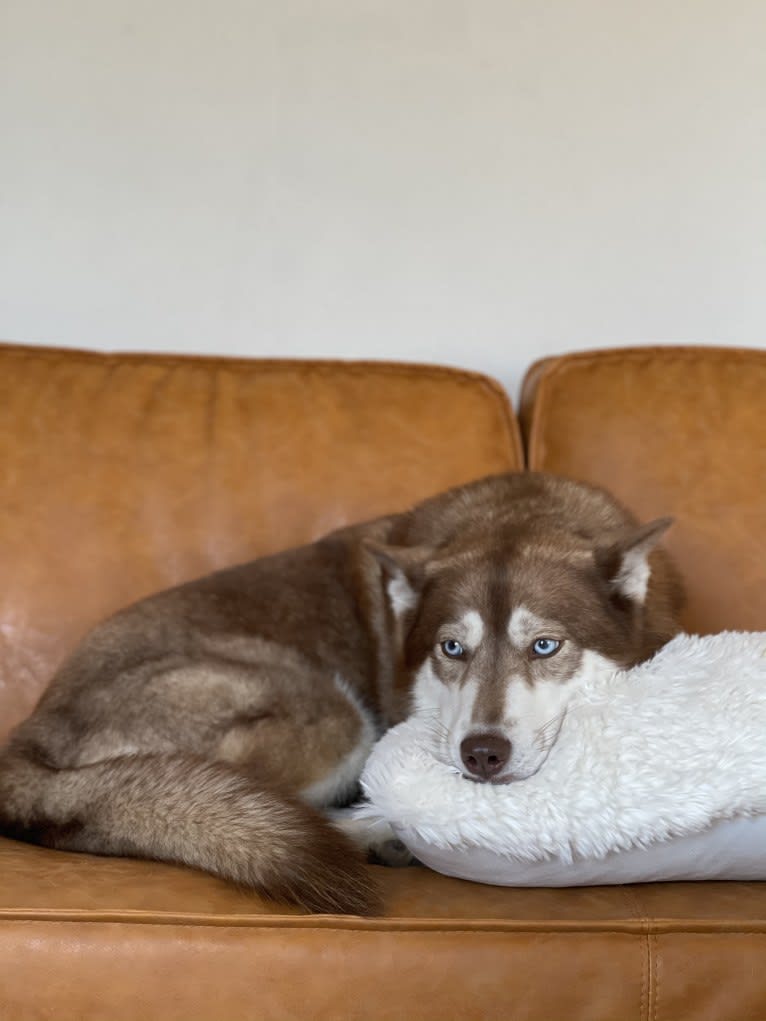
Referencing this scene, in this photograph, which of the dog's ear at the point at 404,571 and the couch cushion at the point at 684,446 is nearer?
the dog's ear at the point at 404,571

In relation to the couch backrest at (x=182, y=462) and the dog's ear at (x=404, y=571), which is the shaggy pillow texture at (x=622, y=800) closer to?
the dog's ear at (x=404, y=571)

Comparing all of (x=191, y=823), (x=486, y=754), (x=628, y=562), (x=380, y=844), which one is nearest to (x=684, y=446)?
(x=628, y=562)

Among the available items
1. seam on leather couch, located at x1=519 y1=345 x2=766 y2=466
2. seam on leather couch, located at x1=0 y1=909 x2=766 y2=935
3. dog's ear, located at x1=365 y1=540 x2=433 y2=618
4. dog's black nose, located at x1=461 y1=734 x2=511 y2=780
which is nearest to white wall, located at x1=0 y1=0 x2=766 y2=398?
seam on leather couch, located at x1=519 y1=345 x2=766 y2=466

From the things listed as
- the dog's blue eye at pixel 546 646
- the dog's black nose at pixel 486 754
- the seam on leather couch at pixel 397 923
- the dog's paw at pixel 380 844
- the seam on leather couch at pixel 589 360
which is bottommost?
the dog's paw at pixel 380 844

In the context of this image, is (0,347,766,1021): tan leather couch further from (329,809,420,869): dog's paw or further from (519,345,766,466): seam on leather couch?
(329,809,420,869): dog's paw

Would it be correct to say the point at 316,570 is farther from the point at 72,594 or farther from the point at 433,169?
the point at 433,169

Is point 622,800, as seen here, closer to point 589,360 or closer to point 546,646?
point 546,646

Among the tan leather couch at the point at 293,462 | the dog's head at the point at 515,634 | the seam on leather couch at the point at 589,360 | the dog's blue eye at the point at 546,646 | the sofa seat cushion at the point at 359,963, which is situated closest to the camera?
the sofa seat cushion at the point at 359,963

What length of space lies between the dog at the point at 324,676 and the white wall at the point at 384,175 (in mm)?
1137

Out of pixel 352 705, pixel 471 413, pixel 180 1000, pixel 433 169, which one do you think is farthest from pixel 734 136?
pixel 180 1000

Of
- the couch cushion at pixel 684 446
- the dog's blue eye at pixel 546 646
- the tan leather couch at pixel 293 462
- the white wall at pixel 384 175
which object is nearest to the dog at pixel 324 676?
the dog's blue eye at pixel 546 646

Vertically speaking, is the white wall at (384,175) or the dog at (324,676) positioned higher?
the white wall at (384,175)

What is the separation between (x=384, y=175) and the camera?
12.0ft

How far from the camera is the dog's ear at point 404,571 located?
243 cm
